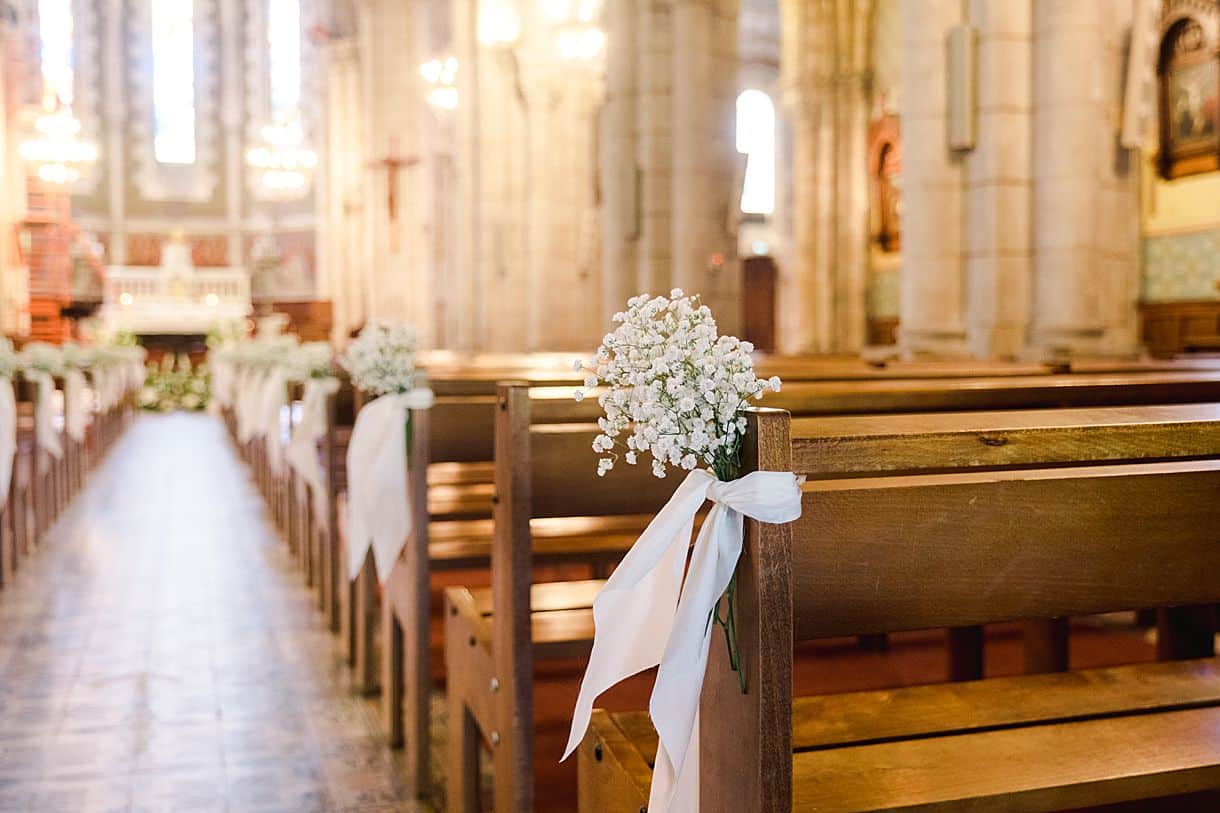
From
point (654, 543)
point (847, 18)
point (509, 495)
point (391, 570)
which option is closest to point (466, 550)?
point (391, 570)

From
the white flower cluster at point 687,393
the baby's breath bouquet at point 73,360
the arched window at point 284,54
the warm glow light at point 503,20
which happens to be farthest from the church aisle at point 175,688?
the arched window at point 284,54

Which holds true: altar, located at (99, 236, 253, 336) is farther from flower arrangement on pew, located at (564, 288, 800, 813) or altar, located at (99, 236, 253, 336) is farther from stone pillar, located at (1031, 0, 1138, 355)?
flower arrangement on pew, located at (564, 288, 800, 813)

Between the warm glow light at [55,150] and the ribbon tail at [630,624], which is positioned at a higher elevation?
the warm glow light at [55,150]

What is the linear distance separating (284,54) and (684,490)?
1166 inches

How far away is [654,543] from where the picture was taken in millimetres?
1421

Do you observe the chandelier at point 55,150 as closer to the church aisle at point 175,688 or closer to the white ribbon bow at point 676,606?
the church aisle at point 175,688

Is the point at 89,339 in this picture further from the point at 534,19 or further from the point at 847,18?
the point at 847,18

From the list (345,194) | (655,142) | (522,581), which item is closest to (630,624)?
(522,581)

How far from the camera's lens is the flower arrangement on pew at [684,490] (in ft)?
4.50

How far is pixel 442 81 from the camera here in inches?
571

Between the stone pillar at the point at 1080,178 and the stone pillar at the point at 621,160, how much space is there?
165 inches

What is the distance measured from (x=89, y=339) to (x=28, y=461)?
16.0 m

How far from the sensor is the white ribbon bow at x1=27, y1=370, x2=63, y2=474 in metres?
6.77

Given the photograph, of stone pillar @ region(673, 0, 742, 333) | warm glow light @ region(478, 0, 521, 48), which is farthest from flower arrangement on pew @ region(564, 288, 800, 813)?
warm glow light @ region(478, 0, 521, 48)
